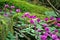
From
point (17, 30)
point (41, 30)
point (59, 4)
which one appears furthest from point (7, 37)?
point (59, 4)

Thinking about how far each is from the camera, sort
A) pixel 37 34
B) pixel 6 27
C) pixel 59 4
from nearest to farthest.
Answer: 1. pixel 6 27
2. pixel 37 34
3. pixel 59 4

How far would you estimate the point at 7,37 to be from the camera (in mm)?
2781

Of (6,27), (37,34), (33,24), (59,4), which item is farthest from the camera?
(59,4)

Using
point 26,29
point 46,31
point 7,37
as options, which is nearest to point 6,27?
point 7,37

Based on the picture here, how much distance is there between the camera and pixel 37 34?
2982 millimetres

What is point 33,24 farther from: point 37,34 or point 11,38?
point 11,38

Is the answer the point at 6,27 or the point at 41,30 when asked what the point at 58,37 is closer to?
the point at 41,30

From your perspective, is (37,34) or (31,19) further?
(31,19)

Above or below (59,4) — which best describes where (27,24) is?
above

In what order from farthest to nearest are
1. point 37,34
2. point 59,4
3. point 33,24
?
1. point 59,4
2. point 33,24
3. point 37,34

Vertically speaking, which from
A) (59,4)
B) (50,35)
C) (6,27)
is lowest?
(59,4)

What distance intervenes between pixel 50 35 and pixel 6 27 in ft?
2.16

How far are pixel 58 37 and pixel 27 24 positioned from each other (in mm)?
502

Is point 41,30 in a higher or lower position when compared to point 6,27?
lower
